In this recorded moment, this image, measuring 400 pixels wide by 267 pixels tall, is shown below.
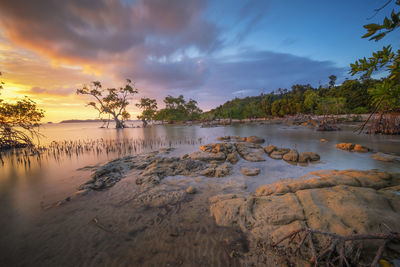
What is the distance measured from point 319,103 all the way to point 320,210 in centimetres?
5498

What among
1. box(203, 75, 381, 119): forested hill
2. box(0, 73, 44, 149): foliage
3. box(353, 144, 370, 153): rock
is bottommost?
box(353, 144, 370, 153): rock

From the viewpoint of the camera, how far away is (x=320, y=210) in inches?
148

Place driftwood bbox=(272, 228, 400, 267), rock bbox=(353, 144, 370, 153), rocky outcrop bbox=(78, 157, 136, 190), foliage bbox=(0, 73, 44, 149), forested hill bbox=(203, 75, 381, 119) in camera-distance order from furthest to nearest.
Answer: forested hill bbox=(203, 75, 381, 119)
rock bbox=(353, 144, 370, 153)
foliage bbox=(0, 73, 44, 149)
rocky outcrop bbox=(78, 157, 136, 190)
driftwood bbox=(272, 228, 400, 267)

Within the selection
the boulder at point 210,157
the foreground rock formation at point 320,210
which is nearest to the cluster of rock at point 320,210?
the foreground rock formation at point 320,210

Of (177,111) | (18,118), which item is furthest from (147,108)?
(18,118)

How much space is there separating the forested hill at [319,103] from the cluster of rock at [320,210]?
141 feet

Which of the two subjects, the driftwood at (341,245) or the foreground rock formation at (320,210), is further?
the foreground rock formation at (320,210)

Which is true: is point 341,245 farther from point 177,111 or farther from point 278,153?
point 177,111

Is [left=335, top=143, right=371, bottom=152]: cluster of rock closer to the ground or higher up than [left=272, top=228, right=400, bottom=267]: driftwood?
closer to the ground

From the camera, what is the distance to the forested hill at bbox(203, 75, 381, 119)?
45781mm

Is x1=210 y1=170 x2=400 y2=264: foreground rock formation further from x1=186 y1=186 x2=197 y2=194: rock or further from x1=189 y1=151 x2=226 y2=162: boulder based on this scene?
x1=189 y1=151 x2=226 y2=162: boulder

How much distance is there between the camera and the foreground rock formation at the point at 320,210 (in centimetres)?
333

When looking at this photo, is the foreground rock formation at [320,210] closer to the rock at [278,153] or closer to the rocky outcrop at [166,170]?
the rocky outcrop at [166,170]

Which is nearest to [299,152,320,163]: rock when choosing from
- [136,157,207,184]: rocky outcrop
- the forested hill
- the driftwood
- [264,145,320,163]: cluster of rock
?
[264,145,320,163]: cluster of rock
